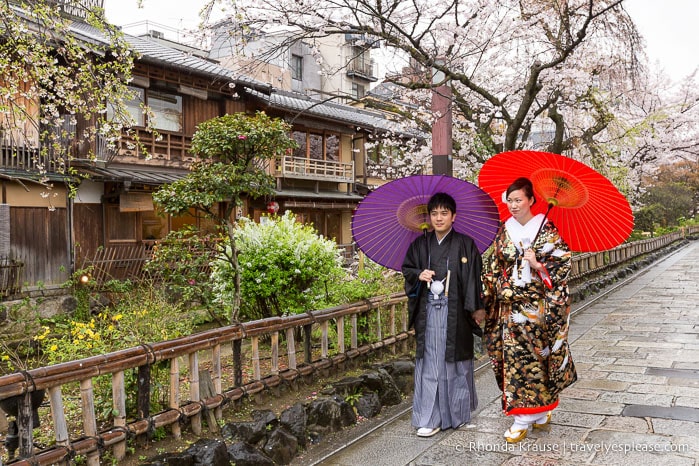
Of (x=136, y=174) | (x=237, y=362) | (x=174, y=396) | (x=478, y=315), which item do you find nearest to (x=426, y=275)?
(x=478, y=315)

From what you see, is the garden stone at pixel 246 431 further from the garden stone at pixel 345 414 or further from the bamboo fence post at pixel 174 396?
the garden stone at pixel 345 414

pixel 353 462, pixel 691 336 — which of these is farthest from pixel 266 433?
pixel 691 336

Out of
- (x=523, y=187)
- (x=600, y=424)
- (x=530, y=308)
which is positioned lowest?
(x=600, y=424)

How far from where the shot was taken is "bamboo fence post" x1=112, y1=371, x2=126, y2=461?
3996 mm

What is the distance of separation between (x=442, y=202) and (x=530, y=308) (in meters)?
1.11

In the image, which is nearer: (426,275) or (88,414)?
(88,414)

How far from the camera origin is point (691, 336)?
29.8 ft

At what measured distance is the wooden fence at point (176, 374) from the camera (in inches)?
139

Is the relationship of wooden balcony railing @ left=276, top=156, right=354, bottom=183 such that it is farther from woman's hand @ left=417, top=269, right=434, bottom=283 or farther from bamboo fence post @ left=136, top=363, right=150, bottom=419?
bamboo fence post @ left=136, top=363, right=150, bottom=419

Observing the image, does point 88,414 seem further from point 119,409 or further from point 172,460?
point 172,460

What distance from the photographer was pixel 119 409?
13.4 feet

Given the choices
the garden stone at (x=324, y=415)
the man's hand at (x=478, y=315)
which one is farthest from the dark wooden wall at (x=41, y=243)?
the man's hand at (x=478, y=315)

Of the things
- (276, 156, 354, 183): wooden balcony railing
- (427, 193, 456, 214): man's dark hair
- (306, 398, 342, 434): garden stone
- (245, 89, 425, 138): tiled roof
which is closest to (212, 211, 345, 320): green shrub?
(306, 398, 342, 434): garden stone

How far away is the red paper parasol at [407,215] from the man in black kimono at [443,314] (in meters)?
0.13
